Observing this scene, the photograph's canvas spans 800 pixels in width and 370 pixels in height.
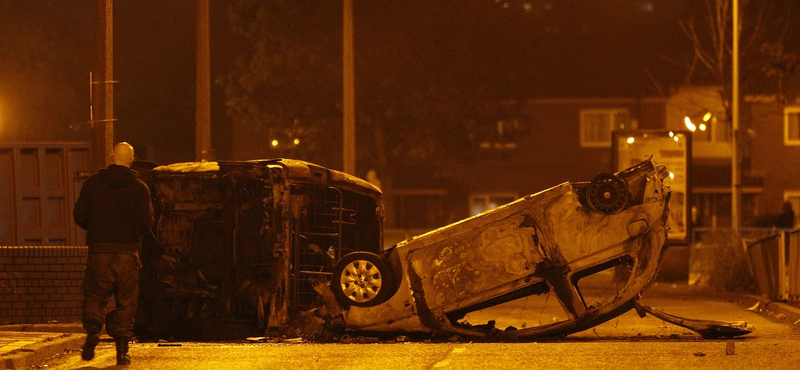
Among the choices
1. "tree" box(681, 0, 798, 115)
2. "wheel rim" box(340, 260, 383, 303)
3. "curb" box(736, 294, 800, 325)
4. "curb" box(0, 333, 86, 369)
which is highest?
"tree" box(681, 0, 798, 115)

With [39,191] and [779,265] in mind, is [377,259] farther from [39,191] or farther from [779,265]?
[779,265]

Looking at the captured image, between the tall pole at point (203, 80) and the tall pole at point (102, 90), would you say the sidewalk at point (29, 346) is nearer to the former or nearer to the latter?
the tall pole at point (102, 90)

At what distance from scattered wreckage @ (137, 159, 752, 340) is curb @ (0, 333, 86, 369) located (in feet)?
4.99

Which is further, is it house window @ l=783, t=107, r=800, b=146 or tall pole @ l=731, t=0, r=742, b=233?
house window @ l=783, t=107, r=800, b=146

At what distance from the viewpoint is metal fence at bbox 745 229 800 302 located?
55.5 feet

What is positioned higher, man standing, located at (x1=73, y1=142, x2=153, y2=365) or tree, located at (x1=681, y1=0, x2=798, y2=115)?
tree, located at (x1=681, y1=0, x2=798, y2=115)

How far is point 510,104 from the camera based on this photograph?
47.7 meters

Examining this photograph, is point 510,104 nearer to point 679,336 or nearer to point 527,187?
point 527,187

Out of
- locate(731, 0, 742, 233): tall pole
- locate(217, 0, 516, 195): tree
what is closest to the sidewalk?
locate(731, 0, 742, 233): tall pole

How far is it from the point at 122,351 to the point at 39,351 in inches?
37.9

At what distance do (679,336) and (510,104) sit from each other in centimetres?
3536

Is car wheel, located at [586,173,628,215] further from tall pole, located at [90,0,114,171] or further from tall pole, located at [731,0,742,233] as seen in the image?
tall pole, located at [731,0,742,233]

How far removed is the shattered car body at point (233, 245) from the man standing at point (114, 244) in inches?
95.2

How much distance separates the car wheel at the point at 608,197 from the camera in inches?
467
